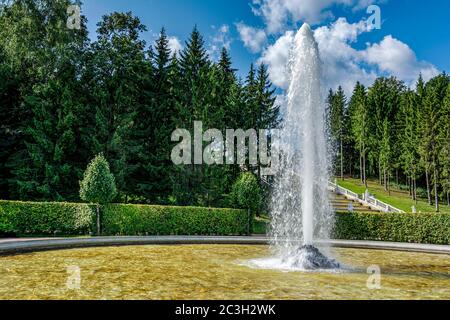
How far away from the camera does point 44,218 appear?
21.0 m

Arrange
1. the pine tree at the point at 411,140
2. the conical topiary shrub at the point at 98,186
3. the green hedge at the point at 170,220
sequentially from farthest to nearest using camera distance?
1. the pine tree at the point at 411,140
2. the green hedge at the point at 170,220
3. the conical topiary shrub at the point at 98,186

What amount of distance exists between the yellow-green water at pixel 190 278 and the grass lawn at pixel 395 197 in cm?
3522

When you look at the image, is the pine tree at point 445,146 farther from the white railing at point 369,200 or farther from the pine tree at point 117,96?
the pine tree at point 117,96

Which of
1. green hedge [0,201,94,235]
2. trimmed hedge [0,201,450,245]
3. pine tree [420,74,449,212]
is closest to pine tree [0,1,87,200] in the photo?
green hedge [0,201,94,235]

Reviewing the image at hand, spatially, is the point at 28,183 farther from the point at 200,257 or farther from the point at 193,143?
the point at 200,257

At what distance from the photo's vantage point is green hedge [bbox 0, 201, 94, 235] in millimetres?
20047

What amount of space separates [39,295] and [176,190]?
2559cm

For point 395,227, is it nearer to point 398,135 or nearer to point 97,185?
point 97,185

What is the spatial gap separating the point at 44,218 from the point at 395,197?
47246 mm

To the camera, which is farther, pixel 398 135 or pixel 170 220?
pixel 398 135

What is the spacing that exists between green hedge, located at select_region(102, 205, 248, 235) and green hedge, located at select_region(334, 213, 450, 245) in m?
6.52

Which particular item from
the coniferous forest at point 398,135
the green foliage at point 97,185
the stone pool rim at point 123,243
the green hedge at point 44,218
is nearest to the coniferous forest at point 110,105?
the green hedge at point 44,218

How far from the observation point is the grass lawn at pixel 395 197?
46.8m

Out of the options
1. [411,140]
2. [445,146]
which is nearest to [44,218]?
[445,146]
